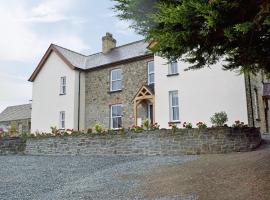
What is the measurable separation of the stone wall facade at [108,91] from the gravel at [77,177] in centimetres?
875

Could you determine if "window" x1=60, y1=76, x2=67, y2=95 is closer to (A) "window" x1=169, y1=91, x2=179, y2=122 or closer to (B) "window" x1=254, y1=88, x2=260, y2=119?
(A) "window" x1=169, y1=91, x2=179, y2=122

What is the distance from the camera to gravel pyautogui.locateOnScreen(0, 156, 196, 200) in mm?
8508

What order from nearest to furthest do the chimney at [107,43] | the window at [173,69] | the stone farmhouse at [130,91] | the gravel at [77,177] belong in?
the gravel at [77,177] < the stone farmhouse at [130,91] < the window at [173,69] < the chimney at [107,43]

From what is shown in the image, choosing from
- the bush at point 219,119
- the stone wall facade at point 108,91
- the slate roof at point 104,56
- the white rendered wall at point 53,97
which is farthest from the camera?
the white rendered wall at point 53,97

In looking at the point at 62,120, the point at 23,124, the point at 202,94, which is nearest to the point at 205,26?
the point at 202,94

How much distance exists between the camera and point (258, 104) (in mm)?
19469

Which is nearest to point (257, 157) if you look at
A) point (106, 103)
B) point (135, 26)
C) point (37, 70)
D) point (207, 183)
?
point (207, 183)

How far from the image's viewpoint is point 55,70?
1070 inches

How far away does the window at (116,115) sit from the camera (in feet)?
77.9

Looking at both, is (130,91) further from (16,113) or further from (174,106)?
(16,113)

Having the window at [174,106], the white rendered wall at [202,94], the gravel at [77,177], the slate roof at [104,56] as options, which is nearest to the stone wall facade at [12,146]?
the gravel at [77,177]

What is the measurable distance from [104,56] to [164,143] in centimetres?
1481

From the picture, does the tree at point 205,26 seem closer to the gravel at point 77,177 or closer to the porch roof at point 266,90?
the gravel at point 77,177

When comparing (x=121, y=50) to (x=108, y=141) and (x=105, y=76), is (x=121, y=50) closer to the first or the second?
(x=105, y=76)
